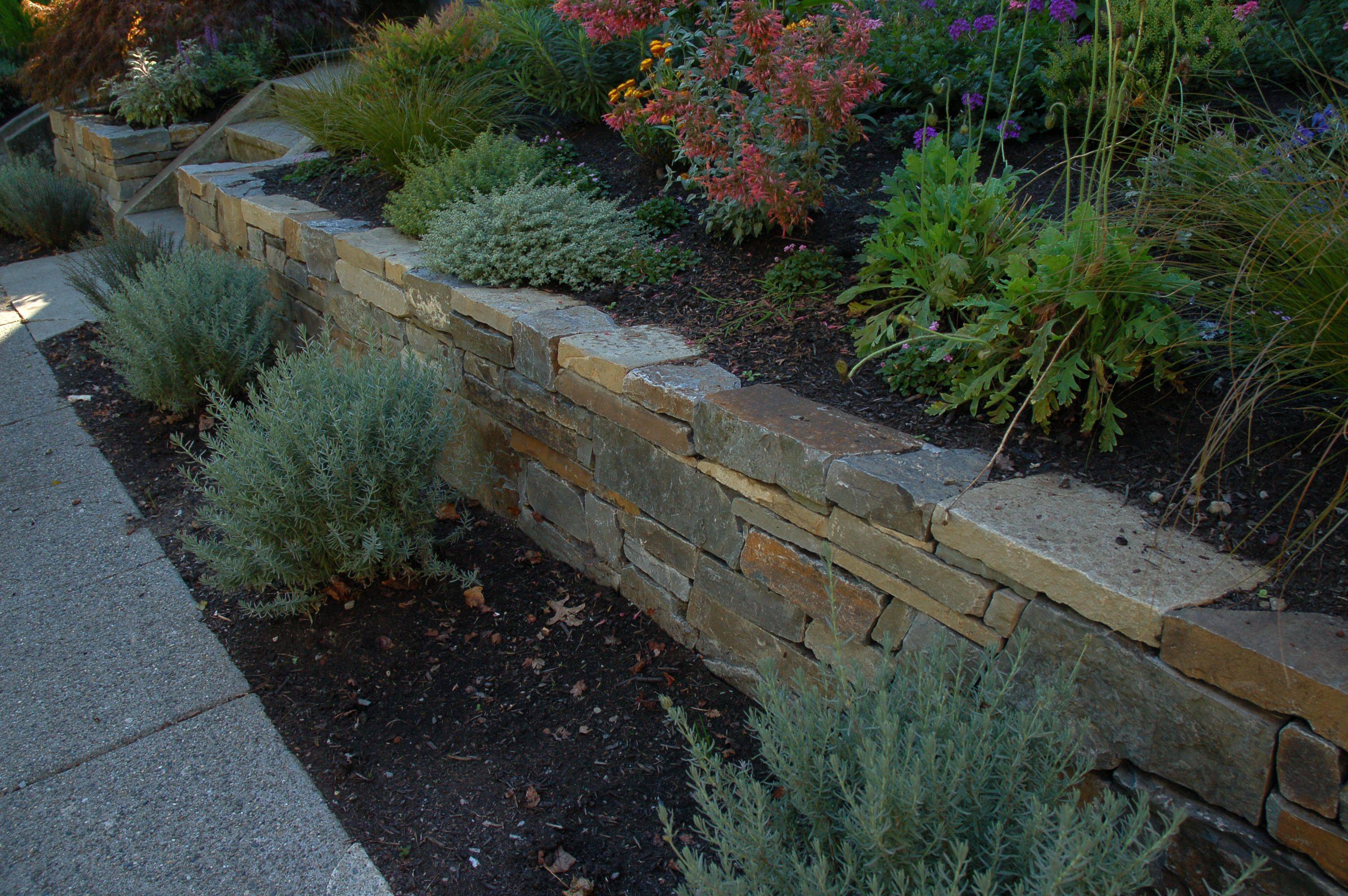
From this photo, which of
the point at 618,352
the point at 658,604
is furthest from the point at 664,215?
the point at 658,604

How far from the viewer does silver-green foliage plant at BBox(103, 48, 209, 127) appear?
22.1ft

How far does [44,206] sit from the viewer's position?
6.62 metres

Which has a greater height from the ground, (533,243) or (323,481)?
(533,243)

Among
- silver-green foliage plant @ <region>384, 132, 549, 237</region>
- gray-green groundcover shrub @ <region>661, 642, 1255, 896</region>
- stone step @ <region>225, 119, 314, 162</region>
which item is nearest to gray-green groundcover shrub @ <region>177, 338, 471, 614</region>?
silver-green foliage plant @ <region>384, 132, 549, 237</region>

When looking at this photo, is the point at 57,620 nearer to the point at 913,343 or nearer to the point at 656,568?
the point at 656,568

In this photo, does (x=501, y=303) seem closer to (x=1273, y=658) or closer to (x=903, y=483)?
(x=903, y=483)

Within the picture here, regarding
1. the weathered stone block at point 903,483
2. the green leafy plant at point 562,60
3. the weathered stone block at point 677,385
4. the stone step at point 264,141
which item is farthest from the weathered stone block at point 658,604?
the stone step at point 264,141

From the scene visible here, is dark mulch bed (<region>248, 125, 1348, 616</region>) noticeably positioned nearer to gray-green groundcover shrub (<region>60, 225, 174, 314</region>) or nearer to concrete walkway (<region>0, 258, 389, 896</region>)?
concrete walkway (<region>0, 258, 389, 896</region>)

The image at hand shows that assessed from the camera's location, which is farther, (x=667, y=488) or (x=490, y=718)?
(x=667, y=488)

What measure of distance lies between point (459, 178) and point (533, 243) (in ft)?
2.94

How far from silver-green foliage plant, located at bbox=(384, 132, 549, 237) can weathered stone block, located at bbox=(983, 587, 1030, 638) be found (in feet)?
9.18

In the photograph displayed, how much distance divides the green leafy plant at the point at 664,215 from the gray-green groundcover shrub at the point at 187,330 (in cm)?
183

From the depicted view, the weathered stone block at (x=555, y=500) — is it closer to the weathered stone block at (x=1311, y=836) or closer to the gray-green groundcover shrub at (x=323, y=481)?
the gray-green groundcover shrub at (x=323, y=481)

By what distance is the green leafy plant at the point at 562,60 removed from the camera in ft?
15.5
